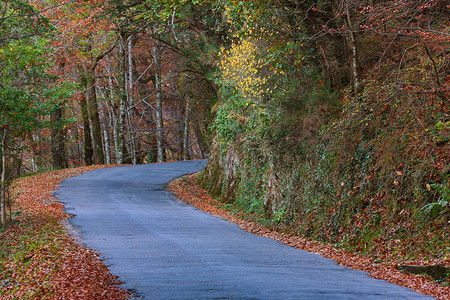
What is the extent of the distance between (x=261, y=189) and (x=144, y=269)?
9.63 meters

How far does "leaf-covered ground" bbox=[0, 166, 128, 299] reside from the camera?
7.14m

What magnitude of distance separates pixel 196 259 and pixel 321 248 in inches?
147

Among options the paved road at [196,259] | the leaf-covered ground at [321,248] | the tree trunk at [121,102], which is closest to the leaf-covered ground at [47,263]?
the paved road at [196,259]

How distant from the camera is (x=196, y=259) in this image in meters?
9.55

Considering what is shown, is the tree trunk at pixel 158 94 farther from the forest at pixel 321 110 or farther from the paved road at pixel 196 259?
the paved road at pixel 196 259

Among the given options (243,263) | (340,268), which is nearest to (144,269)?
(243,263)

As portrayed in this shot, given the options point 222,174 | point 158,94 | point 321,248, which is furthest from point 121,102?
point 321,248

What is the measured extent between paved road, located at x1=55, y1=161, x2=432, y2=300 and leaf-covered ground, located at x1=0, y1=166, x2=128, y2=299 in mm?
398

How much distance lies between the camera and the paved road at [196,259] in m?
7.18

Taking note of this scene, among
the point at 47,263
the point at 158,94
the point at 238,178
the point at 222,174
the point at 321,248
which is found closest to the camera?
the point at 47,263

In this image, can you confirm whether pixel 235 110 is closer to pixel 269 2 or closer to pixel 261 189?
pixel 261 189

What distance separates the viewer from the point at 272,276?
819 centimetres

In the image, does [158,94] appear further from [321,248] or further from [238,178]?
[321,248]

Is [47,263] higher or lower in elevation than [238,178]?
lower
